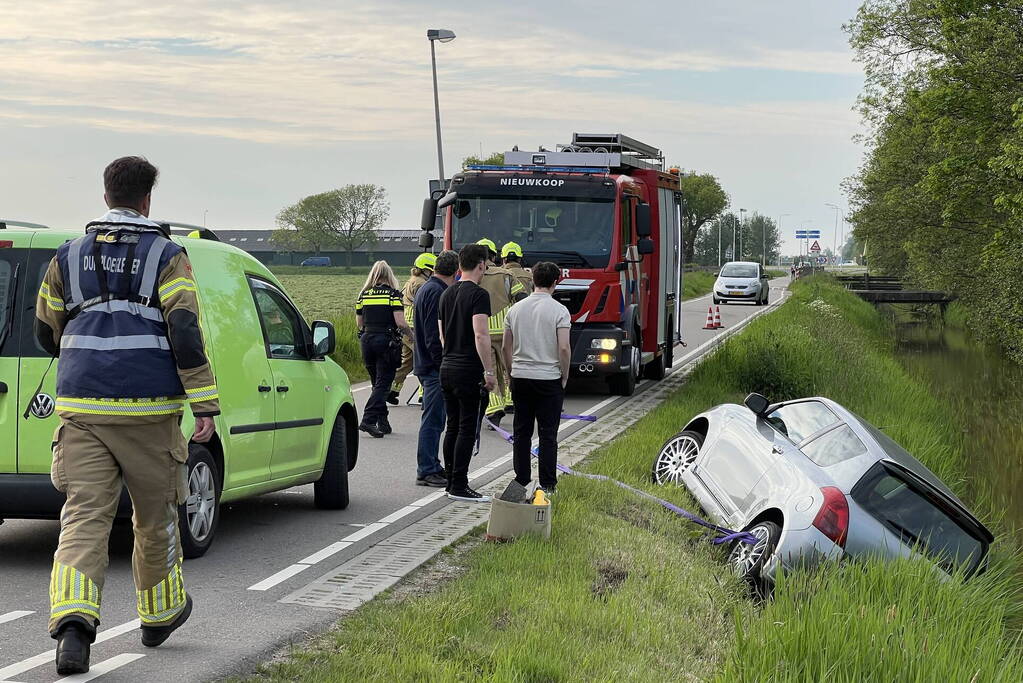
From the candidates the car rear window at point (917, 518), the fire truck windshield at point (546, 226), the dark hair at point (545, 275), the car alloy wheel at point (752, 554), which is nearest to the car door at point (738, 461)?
the car alloy wheel at point (752, 554)

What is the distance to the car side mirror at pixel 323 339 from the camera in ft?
29.1

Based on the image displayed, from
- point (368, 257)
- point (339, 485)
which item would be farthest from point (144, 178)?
point (368, 257)

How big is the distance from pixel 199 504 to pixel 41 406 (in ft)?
3.41

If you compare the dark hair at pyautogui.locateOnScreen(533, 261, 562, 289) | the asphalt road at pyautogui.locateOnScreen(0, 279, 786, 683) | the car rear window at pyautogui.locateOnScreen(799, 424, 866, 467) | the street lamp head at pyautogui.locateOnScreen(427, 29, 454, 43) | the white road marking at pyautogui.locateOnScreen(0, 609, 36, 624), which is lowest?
the asphalt road at pyautogui.locateOnScreen(0, 279, 786, 683)

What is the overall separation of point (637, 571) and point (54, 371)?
3.33 meters

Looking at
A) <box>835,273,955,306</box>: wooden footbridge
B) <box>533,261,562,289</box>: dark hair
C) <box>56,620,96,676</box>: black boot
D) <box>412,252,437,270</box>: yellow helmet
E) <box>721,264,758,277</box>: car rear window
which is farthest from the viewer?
Answer: <box>721,264,758,277</box>: car rear window

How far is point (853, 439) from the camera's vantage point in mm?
9055

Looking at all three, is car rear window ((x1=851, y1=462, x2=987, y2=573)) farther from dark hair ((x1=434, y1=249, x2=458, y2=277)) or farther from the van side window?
the van side window

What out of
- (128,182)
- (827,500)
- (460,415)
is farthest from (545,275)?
(128,182)

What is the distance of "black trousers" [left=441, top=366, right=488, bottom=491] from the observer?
9469mm

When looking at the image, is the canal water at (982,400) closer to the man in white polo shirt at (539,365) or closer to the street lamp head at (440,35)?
the man in white polo shirt at (539,365)

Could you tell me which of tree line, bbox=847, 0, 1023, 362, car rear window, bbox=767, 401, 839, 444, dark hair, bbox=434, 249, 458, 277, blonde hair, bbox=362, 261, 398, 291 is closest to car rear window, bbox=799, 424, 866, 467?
car rear window, bbox=767, 401, 839, 444

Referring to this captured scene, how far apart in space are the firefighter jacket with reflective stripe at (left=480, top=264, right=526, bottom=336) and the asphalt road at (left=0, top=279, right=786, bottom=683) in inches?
115

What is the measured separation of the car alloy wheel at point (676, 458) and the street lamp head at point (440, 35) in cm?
2213
